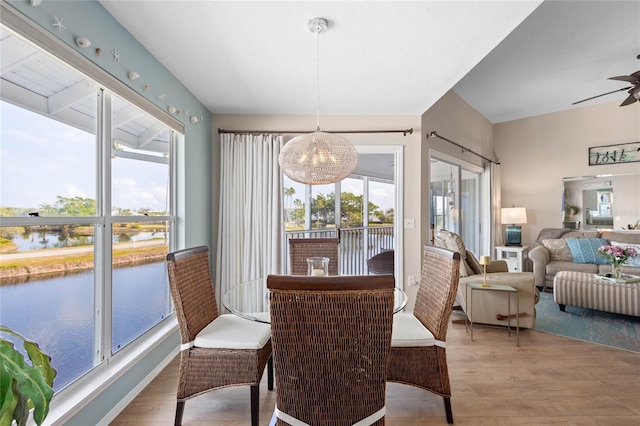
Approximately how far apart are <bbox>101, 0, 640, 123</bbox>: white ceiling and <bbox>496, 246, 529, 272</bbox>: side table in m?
2.54

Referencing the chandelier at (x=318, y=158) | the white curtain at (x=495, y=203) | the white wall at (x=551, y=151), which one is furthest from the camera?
the white curtain at (x=495, y=203)

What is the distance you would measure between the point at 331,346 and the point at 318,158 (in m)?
1.35

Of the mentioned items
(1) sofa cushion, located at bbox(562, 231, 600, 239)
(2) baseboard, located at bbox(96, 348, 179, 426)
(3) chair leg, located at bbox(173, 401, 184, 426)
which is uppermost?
(1) sofa cushion, located at bbox(562, 231, 600, 239)

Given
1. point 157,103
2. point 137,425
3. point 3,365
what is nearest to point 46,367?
point 3,365

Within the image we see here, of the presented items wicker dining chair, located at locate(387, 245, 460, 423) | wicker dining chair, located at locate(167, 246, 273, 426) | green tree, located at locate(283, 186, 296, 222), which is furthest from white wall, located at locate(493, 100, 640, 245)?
wicker dining chair, located at locate(167, 246, 273, 426)

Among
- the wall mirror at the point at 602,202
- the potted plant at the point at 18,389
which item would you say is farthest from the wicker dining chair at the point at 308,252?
the wall mirror at the point at 602,202

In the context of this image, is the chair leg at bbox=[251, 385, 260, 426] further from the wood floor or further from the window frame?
the window frame

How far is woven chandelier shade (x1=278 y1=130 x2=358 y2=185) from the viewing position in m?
2.16

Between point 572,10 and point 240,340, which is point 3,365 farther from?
point 572,10

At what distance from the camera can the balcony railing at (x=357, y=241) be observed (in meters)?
3.97

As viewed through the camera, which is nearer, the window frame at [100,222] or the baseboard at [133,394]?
the window frame at [100,222]

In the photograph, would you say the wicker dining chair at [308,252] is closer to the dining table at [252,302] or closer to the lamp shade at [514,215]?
the dining table at [252,302]

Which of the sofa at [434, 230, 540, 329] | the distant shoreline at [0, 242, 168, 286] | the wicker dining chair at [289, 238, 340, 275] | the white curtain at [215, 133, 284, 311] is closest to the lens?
the distant shoreline at [0, 242, 168, 286]

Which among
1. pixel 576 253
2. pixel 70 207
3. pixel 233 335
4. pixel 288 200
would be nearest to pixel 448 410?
pixel 233 335
